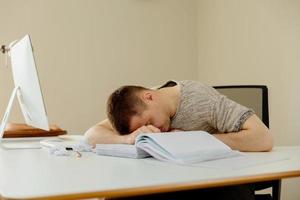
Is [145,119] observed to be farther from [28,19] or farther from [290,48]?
[28,19]

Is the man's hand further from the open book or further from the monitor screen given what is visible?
the monitor screen

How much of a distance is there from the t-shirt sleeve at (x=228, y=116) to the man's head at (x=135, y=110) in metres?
0.17

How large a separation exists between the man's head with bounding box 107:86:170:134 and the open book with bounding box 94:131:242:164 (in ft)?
0.56

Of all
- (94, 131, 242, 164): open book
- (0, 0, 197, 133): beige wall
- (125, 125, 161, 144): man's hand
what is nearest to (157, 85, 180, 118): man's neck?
(125, 125, 161, 144): man's hand

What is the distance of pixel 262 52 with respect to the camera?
2.56m

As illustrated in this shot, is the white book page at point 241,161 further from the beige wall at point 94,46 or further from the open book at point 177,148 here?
the beige wall at point 94,46

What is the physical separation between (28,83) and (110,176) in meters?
0.79

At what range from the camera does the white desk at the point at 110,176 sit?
2.28 ft

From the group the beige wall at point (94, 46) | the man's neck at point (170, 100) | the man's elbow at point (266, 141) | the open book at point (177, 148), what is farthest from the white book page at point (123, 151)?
the beige wall at point (94, 46)

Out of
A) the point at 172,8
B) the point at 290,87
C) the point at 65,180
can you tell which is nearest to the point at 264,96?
the point at 290,87

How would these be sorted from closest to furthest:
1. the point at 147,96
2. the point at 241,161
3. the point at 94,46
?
the point at 241,161 → the point at 147,96 → the point at 94,46

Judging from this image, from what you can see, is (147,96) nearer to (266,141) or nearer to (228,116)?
(228,116)

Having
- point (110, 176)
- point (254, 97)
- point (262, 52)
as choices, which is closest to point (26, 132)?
point (254, 97)

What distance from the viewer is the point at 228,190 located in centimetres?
113
